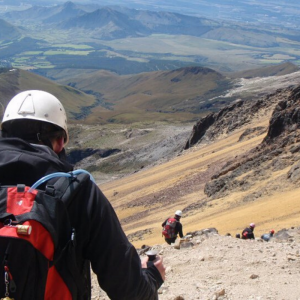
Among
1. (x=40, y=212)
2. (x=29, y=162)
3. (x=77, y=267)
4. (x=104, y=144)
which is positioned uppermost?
(x=29, y=162)

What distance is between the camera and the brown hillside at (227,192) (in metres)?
17.7

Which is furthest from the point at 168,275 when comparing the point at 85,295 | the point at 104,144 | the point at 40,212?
the point at 104,144

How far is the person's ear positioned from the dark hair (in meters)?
0.04

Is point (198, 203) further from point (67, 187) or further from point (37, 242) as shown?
point (37, 242)

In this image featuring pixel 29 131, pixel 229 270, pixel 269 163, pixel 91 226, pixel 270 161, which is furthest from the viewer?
pixel 270 161

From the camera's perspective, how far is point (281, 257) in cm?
940

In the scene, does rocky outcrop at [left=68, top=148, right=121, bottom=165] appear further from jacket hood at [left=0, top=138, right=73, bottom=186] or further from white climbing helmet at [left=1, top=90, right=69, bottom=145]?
jacket hood at [left=0, top=138, right=73, bottom=186]

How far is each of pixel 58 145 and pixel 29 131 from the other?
0.24 metres

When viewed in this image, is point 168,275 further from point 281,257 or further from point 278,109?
point 278,109

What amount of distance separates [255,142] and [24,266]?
117 ft

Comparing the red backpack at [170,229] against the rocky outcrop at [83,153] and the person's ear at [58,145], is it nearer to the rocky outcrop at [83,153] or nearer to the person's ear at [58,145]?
the person's ear at [58,145]

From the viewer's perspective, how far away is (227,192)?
23.7 m

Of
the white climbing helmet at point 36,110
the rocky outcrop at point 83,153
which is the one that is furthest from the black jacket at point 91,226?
the rocky outcrop at point 83,153

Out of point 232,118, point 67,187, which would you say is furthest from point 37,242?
point 232,118
